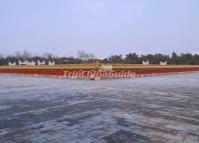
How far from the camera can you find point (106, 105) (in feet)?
28.4

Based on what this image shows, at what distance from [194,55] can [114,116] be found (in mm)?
56107

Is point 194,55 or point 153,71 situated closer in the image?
point 153,71

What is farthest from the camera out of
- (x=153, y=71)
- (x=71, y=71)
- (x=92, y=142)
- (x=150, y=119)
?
(x=153, y=71)

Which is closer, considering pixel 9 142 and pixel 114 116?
pixel 9 142

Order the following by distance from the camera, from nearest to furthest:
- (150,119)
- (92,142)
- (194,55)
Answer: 1. (92,142)
2. (150,119)
3. (194,55)

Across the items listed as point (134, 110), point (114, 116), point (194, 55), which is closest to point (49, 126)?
point (114, 116)

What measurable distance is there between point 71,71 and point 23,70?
9.82m

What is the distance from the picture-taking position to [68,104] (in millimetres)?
8750

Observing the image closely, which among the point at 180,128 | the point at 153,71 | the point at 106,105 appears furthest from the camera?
the point at 153,71

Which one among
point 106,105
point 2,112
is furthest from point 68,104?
point 2,112

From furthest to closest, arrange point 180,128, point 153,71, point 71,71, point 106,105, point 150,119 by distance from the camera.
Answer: point 153,71, point 71,71, point 106,105, point 150,119, point 180,128

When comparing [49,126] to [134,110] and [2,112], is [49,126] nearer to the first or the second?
[2,112]

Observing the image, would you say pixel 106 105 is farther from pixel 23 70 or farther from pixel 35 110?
pixel 23 70

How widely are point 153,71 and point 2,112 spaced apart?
79.7ft
